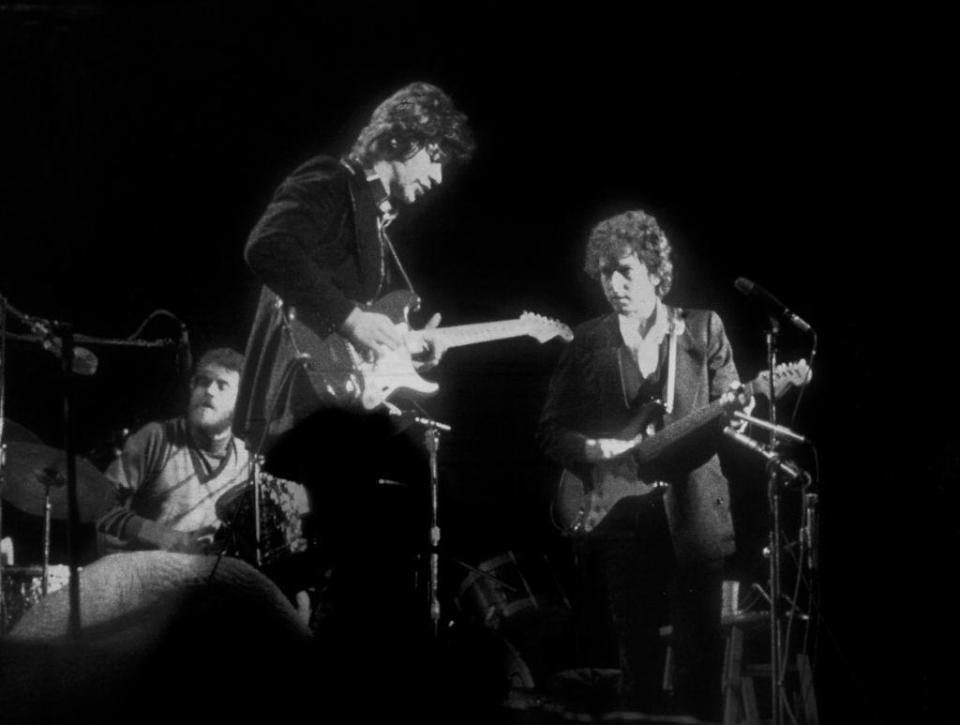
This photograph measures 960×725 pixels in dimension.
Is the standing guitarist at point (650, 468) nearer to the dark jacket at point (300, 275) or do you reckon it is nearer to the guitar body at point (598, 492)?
the guitar body at point (598, 492)

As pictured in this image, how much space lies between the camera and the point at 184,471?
4527 millimetres

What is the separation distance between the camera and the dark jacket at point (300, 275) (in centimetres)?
431

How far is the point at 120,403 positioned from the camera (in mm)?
4805

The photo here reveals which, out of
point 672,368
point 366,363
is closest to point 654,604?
point 672,368

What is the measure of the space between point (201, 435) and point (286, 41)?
189cm

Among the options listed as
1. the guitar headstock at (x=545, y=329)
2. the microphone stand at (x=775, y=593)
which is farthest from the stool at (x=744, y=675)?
the guitar headstock at (x=545, y=329)

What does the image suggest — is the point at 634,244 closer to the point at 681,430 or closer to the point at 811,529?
the point at 681,430

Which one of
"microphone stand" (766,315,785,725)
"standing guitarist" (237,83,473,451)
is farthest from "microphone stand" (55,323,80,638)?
"microphone stand" (766,315,785,725)

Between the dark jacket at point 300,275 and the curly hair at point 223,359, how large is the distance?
119mm

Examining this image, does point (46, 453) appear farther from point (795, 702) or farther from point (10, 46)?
point (795, 702)

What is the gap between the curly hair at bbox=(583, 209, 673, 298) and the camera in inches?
192

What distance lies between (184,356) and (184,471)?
55 centimetres

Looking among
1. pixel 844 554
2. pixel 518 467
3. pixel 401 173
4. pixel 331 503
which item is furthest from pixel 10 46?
pixel 844 554

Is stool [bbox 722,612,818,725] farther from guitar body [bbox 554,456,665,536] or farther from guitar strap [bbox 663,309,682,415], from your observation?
guitar strap [bbox 663,309,682,415]
